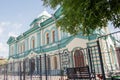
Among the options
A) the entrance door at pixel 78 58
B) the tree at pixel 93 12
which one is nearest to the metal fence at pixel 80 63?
the entrance door at pixel 78 58

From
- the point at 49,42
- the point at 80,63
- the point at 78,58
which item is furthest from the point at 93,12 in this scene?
the point at 49,42

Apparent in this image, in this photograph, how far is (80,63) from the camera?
1448 centimetres

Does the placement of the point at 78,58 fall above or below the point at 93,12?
below

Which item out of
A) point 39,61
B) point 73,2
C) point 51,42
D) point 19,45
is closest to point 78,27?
point 73,2

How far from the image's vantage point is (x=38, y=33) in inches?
850

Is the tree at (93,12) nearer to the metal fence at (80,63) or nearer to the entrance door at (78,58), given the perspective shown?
the metal fence at (80,63)

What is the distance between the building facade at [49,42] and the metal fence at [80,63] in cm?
20

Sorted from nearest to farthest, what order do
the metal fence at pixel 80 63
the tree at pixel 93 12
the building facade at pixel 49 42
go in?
the tree at pixel 93 12 < the metal fence at pixel 80 63 < the building facade at pixel 49 42

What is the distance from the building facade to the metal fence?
0.65ft

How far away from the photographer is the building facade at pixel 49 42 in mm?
14423

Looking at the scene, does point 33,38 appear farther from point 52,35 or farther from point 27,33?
point 52,35

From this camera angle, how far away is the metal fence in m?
6.74

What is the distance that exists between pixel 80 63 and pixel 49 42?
640cm

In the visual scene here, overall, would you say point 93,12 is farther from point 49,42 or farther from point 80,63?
point 49,42
